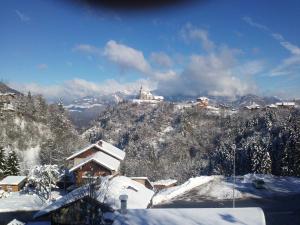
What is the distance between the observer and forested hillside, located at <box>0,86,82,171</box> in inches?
2195

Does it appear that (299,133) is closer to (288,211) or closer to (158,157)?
(288,211)

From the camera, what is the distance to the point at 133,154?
9144cm

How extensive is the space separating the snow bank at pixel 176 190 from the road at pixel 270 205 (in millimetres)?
635

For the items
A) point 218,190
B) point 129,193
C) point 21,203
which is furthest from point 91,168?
point 218,190

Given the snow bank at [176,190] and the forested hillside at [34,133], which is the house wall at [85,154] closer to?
the snow bank at [176,190]

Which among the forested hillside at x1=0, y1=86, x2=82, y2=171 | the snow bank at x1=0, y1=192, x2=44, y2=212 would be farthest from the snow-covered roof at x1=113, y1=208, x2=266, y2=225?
the forested hillside at x1=0, y1=86, x2=82, y2=171

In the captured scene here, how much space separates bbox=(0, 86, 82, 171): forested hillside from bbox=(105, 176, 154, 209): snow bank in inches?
1029

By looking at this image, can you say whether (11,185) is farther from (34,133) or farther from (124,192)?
(34,133)

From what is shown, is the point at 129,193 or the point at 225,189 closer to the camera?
the point at 129,193

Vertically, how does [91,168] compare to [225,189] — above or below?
above

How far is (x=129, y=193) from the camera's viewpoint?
22.9 meters

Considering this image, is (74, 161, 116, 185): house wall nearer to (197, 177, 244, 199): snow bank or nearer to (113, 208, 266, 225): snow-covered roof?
(197, 177, 244, 199): snow bank

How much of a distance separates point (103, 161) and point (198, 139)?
8147 centimetres

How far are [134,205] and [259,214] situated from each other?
9870 mm
